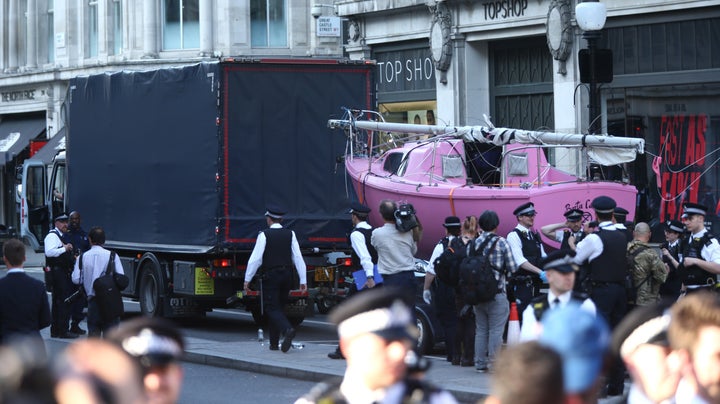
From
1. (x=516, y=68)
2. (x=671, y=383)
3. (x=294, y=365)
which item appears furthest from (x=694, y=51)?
(x=671, y=383)

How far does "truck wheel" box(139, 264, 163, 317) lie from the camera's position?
64.4 feet

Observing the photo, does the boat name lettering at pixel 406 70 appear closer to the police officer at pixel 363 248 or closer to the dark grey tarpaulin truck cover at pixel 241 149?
the dark grey tarpaulin truck cover at pixel 241 149

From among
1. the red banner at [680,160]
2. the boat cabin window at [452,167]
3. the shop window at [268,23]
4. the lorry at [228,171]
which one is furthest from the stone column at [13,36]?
the boat cabin window at [452,167]

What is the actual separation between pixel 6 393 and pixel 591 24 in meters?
15.2

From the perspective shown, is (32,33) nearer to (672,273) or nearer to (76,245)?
(76,245)

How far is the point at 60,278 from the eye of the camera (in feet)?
62.5

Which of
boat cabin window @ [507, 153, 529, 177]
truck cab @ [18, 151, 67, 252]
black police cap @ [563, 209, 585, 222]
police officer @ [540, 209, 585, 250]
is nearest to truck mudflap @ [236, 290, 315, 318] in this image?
boat cabin window @ [507, 153, 529, 177]

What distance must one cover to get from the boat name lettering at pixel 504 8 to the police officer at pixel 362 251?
38.5 feet

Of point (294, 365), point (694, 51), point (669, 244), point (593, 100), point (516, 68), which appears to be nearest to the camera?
point (669, 244)

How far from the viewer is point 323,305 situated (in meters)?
20.5

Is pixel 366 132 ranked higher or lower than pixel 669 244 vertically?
higher

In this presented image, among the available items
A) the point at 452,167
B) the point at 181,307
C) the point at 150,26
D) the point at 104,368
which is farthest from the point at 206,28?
the point at 104,368

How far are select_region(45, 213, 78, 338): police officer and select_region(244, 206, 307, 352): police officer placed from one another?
3223 millimetres

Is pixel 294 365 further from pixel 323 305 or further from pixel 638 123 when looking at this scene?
pixel 638 123
